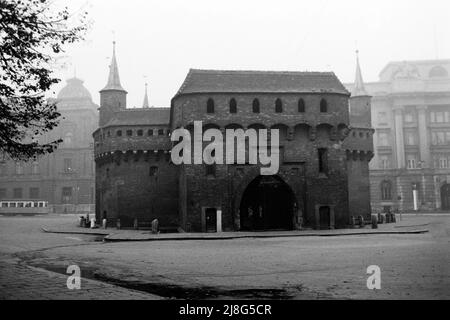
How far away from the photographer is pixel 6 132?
43.6 feet

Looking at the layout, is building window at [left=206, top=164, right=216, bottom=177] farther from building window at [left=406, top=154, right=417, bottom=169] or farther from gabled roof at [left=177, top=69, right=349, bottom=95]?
building window at [left=406, top=154, right=417, bottom=169]

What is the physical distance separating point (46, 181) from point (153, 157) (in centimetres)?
4959

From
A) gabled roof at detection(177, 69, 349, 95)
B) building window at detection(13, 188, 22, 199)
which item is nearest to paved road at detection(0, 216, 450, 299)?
gabled roof at detection(177, 69, 349, 95)

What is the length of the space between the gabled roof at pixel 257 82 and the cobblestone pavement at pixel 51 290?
2551 cm

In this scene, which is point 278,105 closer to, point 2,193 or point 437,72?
point 437,72

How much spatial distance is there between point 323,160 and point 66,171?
5956cm

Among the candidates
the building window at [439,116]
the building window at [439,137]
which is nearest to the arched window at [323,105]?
the building window at [439,137]

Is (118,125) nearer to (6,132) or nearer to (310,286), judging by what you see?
(6,132)

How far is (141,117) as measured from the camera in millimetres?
43938

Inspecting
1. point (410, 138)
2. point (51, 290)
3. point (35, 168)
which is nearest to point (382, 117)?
point (410, 138)

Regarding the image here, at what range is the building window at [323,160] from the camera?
37.9m

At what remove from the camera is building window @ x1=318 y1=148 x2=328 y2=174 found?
37.9 meters

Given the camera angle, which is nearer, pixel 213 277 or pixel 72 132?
pixel 213 277
